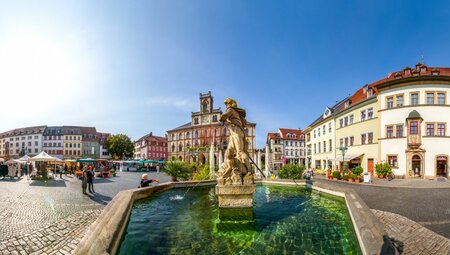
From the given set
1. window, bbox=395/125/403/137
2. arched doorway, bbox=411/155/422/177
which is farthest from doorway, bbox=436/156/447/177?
window, bbox=395/125/403/137

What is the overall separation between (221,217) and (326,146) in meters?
40.1

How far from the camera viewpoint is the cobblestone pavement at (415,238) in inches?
192

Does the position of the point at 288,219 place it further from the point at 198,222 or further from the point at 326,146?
the point at 326,146

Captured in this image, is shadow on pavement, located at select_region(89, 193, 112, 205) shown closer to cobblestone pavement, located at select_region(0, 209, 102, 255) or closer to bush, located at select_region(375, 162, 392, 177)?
cobblestone pavement, located at select_region(0, 209, 102, 255)

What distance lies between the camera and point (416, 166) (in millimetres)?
25672

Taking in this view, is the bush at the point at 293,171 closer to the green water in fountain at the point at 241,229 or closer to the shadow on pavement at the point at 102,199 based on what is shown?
the green water in fountain at the point at 241,229

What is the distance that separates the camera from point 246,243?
4.40 meters

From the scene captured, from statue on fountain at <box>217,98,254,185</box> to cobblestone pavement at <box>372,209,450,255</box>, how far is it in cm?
387

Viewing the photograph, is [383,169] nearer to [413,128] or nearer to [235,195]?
[413,128]

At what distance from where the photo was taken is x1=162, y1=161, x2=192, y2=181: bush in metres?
14.4

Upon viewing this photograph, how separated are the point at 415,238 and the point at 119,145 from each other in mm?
79665

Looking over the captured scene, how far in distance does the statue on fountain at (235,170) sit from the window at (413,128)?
1108 inches

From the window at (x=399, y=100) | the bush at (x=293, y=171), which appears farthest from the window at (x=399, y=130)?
the bush at (x=293, y=171)

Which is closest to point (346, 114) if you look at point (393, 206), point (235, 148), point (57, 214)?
point (393, 206)
